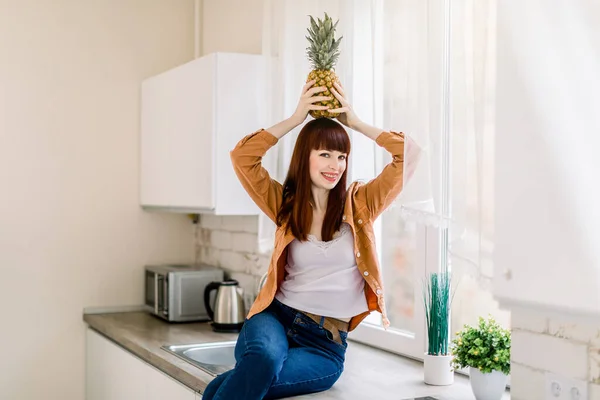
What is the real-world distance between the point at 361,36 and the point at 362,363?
1099mm

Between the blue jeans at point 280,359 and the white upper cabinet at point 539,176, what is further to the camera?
the blue jeans at point 280,359

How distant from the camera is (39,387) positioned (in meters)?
3.51

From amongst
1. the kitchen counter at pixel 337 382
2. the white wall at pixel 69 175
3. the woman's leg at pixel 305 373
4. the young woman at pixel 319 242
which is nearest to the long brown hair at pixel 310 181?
the young woman at pixel 319 242

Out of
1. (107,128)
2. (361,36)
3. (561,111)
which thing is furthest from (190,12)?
(561,111)

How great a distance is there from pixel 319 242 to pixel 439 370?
524 mm

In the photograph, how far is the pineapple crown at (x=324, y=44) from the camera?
1.99 m

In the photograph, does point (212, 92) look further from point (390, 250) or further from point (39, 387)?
point (39, 387)

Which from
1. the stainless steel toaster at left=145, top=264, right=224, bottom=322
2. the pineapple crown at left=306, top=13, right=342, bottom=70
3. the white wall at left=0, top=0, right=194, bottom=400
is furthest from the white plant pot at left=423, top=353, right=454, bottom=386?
the white wall at left=0, top=0, right=194, bottom=400

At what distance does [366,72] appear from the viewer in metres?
2.37

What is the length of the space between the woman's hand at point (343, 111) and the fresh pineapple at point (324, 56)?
1 cm

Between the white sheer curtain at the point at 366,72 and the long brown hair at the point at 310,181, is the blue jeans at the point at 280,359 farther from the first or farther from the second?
the white sheer curtain at the point at 366,72

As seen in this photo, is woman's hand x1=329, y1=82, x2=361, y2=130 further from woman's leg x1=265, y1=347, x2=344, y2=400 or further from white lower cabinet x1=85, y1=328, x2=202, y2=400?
white lower cabinet x1=85, y1=328, x2=202, y2=400

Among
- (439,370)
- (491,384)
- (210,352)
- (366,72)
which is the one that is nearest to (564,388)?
(491,384)

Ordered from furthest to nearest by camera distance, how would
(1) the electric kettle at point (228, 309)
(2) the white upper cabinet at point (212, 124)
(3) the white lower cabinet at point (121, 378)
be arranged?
(1) the electric kettle at point (228, 309) < (2) the white upper cabinet at point (212, 124) < (3) the white lower cabinet at point (121, 378)
